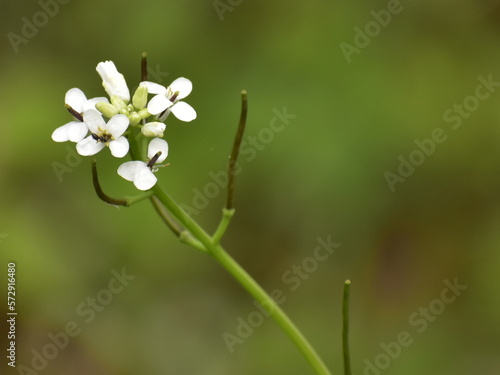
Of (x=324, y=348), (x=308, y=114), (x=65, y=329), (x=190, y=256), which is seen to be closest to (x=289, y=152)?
(x=308, y=114)

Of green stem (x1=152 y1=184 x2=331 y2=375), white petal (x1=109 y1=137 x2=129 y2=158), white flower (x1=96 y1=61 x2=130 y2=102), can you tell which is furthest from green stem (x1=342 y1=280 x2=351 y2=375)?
white flower (x1=96 y1=61 x2=130 y2=102)

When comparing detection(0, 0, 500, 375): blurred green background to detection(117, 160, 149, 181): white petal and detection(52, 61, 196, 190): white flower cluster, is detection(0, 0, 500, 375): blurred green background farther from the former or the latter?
detection(117, 160, 149, 181): white petal

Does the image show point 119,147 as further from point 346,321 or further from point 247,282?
point 346,321

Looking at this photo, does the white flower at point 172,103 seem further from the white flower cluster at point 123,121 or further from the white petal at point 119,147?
the white petal at point 119,147

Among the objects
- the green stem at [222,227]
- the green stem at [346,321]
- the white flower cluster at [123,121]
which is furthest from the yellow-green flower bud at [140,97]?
the green stem at [346,321]

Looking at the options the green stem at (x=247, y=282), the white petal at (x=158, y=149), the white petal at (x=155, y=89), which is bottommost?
the green stem at (x=247, y=282)

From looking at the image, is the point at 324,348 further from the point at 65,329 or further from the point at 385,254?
the point at 65,329

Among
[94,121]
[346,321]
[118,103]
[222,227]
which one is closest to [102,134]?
[94,121]
